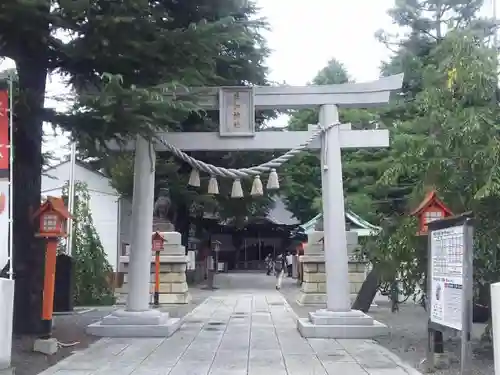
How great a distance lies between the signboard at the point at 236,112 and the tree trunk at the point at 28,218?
3430 mm

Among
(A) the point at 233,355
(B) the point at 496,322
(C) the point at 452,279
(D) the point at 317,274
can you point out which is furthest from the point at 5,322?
(D) the point at 317,274

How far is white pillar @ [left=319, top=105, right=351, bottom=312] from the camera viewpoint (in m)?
12.7

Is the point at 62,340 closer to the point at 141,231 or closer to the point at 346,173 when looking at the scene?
the point at 141,231

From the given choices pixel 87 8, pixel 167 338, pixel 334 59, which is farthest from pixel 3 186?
pixel 334 59

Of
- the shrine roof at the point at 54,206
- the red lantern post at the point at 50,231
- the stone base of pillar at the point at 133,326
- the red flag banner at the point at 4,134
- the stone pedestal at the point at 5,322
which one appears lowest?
the stone base of pillar at the point at 133,326

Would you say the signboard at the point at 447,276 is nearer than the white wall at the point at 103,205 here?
Yes

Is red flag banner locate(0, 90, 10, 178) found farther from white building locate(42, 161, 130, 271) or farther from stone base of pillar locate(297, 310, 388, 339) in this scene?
white building locate(42, 161, 130, 271)

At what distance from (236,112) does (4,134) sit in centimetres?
525

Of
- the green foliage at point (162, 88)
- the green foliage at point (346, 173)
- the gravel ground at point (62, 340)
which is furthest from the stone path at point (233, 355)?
the green foliage at point (346, 173)

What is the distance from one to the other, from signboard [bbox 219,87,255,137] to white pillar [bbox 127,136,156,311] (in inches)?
61.5

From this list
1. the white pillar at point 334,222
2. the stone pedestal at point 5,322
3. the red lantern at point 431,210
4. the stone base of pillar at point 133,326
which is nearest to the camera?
the stone pedestal at point 5,322

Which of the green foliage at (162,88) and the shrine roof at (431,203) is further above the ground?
the green foliage at (162,88)

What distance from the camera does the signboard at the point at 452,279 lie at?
7.61m

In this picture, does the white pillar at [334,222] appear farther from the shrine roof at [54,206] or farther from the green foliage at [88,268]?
the green foliage at [88,268]
